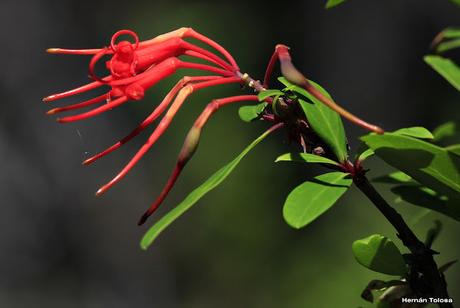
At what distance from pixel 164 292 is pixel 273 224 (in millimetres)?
964

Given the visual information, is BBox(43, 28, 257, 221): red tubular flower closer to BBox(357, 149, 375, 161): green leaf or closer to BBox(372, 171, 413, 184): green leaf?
BBox(357, 149, 375, 161): green leaf

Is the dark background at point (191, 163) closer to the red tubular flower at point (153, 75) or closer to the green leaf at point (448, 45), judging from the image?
the red tubular flower at point (153, 75)

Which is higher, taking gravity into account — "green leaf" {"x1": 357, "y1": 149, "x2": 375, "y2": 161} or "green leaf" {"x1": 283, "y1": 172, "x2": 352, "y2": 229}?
"green leaf" {"x1": 357, "y1": 149, "x2": 375, "y2": 161}

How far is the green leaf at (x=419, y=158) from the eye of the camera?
2.47ft

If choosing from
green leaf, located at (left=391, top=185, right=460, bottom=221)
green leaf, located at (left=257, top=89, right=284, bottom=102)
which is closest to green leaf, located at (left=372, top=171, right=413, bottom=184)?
green leaf, located at (left=391, top=185, right=460, bottom=221)

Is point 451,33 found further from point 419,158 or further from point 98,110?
point 98,110

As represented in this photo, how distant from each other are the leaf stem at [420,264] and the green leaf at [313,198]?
43mm

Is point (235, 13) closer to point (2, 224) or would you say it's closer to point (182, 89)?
point (2, 224)

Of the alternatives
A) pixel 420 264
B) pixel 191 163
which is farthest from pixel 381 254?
pixel 191 163

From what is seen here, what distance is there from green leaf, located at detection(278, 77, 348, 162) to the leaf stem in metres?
0.04

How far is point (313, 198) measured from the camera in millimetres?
802

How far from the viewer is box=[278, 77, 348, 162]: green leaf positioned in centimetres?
86

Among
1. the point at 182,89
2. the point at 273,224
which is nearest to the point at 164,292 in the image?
the point at 273,224

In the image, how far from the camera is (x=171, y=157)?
13.9 ft
